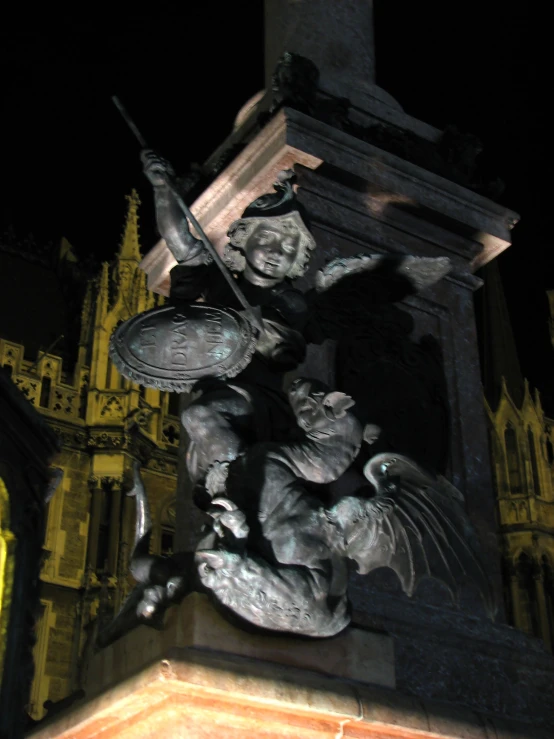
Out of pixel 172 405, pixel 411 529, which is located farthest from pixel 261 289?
pixel 172 405

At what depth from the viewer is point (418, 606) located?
13.9 ft

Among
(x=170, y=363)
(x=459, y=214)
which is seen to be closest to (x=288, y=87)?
(x=459, y=214)

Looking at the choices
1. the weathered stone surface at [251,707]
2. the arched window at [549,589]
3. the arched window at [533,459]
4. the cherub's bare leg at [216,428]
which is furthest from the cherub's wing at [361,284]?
the arched window at [533,459]

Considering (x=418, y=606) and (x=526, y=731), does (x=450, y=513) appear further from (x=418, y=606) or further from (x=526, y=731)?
(x=526, y=731)

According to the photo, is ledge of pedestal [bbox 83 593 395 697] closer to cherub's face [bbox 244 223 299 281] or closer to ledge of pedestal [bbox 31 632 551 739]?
ledge of pedestal [bbox 31 632 551 739]

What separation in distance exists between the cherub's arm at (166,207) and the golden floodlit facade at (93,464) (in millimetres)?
22246

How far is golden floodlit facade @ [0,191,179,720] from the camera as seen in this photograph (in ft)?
91.5

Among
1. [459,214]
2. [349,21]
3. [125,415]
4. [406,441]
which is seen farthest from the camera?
[125,415]

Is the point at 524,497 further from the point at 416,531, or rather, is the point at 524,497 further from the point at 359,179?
the point at 416,531

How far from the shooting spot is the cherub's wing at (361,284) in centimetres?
489

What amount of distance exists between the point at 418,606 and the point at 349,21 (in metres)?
3.38

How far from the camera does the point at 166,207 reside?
15.4 feet

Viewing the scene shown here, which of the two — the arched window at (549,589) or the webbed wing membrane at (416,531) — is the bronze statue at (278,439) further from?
the arched window at (549,589)

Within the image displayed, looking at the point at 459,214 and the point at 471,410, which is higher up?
the point at 459,214
